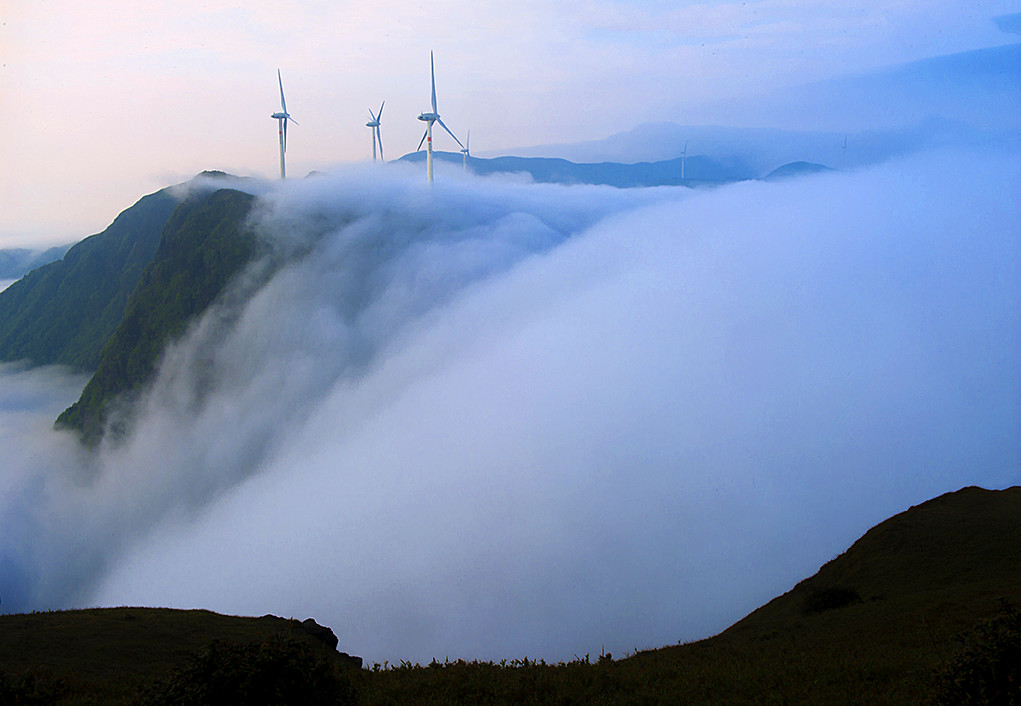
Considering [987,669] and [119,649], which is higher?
[987,669]

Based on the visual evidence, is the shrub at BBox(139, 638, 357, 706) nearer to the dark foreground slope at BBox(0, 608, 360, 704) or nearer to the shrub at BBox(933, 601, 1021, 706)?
the dark foreground slope at BBox(0, 608, 360, 704)

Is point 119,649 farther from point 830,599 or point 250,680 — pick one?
point 830,599

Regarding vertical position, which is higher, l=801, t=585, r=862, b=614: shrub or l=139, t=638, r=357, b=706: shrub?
l=139, t=638, r=357, b=706: shrub

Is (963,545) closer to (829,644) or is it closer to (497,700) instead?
(829,644)

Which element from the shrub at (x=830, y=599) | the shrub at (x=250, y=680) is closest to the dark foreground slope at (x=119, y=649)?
the shrub at (x=250, y=680)

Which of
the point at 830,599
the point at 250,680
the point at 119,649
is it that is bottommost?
the point at 830,599

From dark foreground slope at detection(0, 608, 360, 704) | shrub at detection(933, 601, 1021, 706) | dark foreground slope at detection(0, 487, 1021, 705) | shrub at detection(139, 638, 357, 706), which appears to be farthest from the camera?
dark foreground slope at detection(0, 487, 1021, 705)

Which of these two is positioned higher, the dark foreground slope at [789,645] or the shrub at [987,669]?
the shrub at [987,669]

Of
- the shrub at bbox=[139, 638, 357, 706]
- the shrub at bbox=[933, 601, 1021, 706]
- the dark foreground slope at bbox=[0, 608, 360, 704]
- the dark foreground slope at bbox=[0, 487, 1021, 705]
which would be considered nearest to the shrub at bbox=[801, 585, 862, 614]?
the dark foreground slope at bbox=[0, 487, 1021, 705]

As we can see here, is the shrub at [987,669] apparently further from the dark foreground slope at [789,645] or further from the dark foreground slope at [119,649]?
the dark foreground slope at [119,649]

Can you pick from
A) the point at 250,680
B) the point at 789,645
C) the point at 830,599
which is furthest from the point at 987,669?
the point at 830,599
